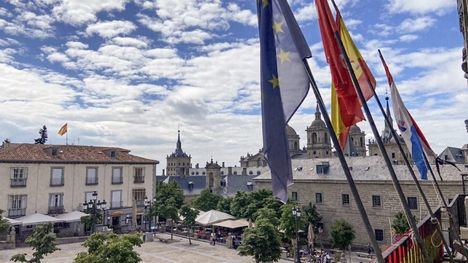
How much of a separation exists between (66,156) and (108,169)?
177 inches

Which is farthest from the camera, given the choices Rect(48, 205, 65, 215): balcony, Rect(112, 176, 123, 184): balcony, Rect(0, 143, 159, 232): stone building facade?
Rect(112, 176, 123, 184): balcony

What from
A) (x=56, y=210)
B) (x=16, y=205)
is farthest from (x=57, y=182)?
(x=16, y=205)

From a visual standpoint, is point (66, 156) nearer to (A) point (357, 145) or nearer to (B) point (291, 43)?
(B) point (291, 43)

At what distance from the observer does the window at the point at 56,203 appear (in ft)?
113

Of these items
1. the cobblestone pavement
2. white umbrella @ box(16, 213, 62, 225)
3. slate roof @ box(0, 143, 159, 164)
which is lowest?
the cobblestone pavement

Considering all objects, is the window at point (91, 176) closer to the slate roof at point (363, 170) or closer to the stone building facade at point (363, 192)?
the stone building facade at point (363, 192)

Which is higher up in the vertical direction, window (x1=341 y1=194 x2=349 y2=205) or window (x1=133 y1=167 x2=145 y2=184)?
window (x1=133 y1=167 x2=145 y2=184)

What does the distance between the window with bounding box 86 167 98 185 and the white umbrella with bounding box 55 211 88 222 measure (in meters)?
3.78

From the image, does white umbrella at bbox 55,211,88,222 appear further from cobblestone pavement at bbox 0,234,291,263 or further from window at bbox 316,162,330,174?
window at bbox 316,162,330,174

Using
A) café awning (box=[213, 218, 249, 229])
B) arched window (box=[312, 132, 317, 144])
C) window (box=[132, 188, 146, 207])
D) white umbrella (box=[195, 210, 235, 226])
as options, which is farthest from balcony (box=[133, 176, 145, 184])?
arched window (box=[312, 132, 317, 144])

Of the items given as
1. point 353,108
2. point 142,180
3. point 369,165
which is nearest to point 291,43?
point 353,108

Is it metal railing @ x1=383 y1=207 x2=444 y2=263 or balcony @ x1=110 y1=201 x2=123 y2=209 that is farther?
balcony @ x1=110 y1=201 x2=123 y2=209

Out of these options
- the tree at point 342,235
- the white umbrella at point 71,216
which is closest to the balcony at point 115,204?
the white umbrella at point 71,216

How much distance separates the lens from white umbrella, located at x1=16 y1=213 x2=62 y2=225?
30.9 metres
